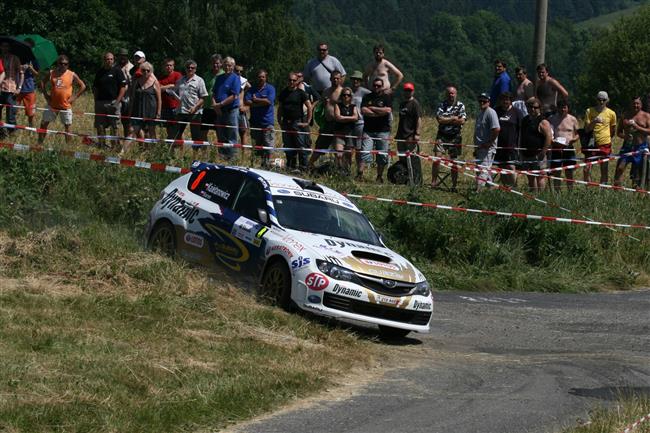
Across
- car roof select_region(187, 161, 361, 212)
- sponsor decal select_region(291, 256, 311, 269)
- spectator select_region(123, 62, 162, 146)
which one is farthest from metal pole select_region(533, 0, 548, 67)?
sponsor decal select_region(291, 256, 311, 269)

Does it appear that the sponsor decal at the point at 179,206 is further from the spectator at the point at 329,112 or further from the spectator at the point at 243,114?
the spectator at the point at 243,114

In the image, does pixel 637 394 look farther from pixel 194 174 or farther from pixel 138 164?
pixel 138 164

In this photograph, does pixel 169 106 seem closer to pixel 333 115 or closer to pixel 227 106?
pixel 227 106

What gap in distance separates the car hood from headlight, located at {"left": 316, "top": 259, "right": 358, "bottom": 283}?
0.07 metres

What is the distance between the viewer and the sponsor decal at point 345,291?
13.8m

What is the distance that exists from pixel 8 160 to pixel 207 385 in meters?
10.3

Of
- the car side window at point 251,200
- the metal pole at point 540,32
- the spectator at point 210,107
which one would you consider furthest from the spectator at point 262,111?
the car side window at point 251,200

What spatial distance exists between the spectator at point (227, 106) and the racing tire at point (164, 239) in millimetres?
5741

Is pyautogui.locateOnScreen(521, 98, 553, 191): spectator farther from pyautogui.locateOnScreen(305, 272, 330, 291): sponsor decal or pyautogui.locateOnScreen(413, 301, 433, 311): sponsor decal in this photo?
pyautogui.locateOnScreen(305, 272, 330, 291): sponsor decal

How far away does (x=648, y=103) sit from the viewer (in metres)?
23.7

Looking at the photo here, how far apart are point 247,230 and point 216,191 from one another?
48.3 inches

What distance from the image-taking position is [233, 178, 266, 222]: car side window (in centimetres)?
1530

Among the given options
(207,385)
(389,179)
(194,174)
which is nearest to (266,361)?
(207,385)

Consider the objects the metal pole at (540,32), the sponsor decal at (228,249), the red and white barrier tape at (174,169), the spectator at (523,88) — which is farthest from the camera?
the metal pole at (540,32)
